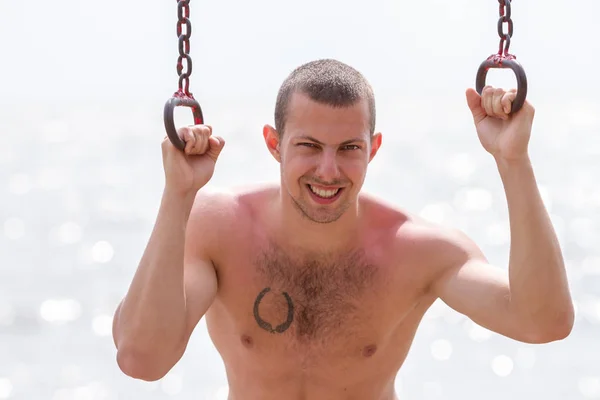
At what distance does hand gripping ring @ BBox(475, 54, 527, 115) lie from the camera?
385cm

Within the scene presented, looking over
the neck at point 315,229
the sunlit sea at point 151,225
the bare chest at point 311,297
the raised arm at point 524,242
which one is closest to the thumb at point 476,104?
the raised arm at point 524,242

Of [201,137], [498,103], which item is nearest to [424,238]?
[498,103]

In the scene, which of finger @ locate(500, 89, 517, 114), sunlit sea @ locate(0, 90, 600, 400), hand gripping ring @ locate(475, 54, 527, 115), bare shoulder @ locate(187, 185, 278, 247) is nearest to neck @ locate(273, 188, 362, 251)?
bare shoulder @ locate(187, 185, 278, 247)

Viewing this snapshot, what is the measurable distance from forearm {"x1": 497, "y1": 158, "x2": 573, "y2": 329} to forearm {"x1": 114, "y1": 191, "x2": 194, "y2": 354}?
1208mm

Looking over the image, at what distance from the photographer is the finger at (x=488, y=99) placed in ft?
13.0

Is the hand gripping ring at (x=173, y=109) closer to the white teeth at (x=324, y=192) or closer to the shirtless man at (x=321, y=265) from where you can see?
the shirtless man at (x=321, y=265)

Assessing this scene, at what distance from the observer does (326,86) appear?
4.36 metres

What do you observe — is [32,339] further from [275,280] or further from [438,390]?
[275,280]

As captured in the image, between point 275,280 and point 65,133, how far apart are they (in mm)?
29655

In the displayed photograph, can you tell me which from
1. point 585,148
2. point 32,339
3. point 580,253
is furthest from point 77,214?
point 585,148

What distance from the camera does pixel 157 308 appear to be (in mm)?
3986

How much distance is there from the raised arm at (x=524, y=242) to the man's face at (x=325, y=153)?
0.49m

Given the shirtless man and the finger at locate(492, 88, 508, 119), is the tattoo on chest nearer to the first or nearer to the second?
the shirtless man

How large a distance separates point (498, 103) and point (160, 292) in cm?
140
